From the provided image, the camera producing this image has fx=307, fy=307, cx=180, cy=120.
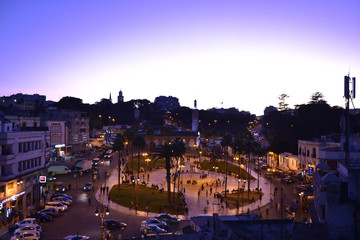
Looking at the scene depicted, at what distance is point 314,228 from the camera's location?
20344 mm

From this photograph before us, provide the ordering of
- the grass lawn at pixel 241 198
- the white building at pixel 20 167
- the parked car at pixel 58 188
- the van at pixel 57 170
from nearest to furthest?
the white building at pixel 20 167, the grass lawn at pixel 241 198, the parked car at pixel 58 188, the van at pixel 57 170

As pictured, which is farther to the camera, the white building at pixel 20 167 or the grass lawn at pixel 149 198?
the grass lawn at pixel 149 198

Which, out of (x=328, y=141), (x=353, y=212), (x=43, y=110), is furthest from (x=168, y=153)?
(x=43, y=110)

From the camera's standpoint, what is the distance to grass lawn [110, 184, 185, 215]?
121ft

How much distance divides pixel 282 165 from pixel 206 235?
53731mm

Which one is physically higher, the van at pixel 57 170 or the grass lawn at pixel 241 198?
the van at pixel 57 170

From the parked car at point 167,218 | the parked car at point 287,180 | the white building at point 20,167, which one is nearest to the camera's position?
the parked car at point 167,218

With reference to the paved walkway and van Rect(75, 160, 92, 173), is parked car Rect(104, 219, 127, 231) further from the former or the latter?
van Rect(75, 160, 92, 173)

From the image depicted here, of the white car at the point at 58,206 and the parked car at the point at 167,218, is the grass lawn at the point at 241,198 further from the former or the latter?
the white car at the point at 58,206

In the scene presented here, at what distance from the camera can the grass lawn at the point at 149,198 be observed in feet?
121

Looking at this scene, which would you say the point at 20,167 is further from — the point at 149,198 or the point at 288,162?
the point at 288,162

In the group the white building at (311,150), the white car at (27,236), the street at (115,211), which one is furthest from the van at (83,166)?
the white building at (311,150)

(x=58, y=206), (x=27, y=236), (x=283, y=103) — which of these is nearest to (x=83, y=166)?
(x=58, y=206)

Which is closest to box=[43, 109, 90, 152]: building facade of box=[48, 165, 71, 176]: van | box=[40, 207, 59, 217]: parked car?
box=[48, 165, 71, 176]: van
